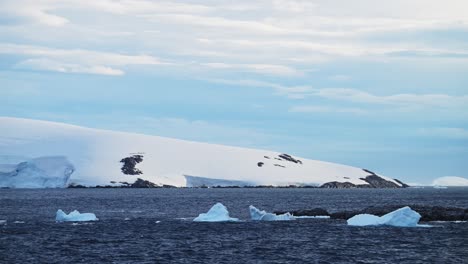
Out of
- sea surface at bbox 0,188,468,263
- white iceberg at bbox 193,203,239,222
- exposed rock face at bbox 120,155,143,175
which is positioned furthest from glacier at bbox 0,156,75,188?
white iceberg at bbox 193,203,239,222

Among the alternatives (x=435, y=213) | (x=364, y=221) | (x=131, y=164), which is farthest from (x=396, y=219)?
(x=131, y=164)

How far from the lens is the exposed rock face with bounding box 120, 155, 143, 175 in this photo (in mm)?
177375

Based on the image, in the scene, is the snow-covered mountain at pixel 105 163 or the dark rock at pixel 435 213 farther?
the snow-covered mountain at pixel 105 163

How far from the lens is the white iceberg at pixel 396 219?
54344 millimetres

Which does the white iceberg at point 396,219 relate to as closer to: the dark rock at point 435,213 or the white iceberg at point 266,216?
the dark rock at point 435,213

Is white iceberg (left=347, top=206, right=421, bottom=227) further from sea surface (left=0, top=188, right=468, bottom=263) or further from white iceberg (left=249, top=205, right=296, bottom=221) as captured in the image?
white iceberg (left=249, top=205, right=296, bottom=221)

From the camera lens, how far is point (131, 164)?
180750mm

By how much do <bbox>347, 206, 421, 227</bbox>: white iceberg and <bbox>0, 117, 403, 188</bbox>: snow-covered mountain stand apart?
4665 inches

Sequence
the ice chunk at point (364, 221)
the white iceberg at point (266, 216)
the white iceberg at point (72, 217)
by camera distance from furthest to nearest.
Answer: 1. the white iceberg at point (266, 216)
2. the white iceberg at point (72, 217)
3. the ice chunk at point (364, 221)

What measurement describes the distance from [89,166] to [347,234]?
133m

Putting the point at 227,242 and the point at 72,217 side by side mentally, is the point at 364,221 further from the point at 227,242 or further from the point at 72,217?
the point at 72,217

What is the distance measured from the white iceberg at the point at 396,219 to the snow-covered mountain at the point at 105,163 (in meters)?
119

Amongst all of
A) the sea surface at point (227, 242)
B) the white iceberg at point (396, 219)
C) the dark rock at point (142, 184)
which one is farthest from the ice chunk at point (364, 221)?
the dark rock at point (142, 184)

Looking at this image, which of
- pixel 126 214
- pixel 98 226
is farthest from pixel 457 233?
pixel 126 214
